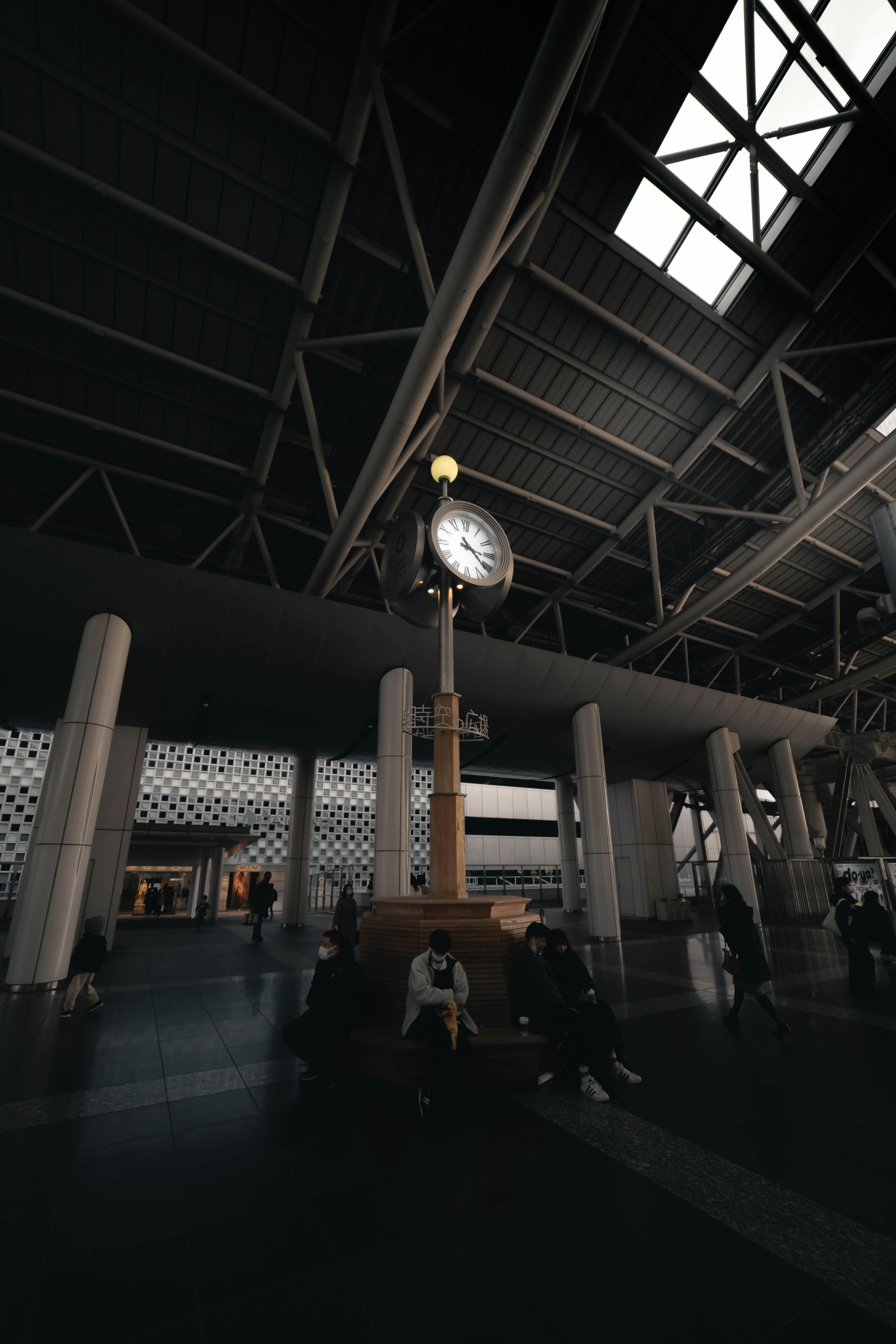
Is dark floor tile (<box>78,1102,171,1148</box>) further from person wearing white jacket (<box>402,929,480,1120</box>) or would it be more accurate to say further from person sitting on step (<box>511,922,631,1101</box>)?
person sitting on step (<box>511,922,631,1101</box>)

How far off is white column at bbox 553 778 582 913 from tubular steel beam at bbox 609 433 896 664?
41.9ft

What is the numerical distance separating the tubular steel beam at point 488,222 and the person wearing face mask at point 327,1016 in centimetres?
909

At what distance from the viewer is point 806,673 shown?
91.4ft

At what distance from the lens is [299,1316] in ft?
8.87

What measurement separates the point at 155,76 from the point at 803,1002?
17323 mm

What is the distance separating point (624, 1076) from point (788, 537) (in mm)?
14178

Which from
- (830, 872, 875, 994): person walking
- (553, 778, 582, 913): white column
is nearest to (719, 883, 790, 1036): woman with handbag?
(830, 872, 875, 994): person walking

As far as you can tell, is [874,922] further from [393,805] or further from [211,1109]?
[211,1109]

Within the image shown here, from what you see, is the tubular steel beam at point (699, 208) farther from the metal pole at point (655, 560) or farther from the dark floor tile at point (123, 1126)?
the dark floor tile at point (123, 1126)

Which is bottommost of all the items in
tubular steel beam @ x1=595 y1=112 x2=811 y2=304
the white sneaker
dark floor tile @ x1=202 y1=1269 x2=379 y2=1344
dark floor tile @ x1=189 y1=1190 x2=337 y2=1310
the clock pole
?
dark floor tile @ x1=202 y1=1269 x2=379 y2=1344

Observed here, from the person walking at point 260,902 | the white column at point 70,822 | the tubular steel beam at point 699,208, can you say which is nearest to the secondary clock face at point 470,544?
the tubular steel beam at point 699,208

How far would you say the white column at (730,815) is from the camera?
23.1m

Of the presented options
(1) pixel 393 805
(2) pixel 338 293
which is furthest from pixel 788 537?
(1) pixel 393 805

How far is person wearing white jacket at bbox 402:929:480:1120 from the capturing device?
5.06m
